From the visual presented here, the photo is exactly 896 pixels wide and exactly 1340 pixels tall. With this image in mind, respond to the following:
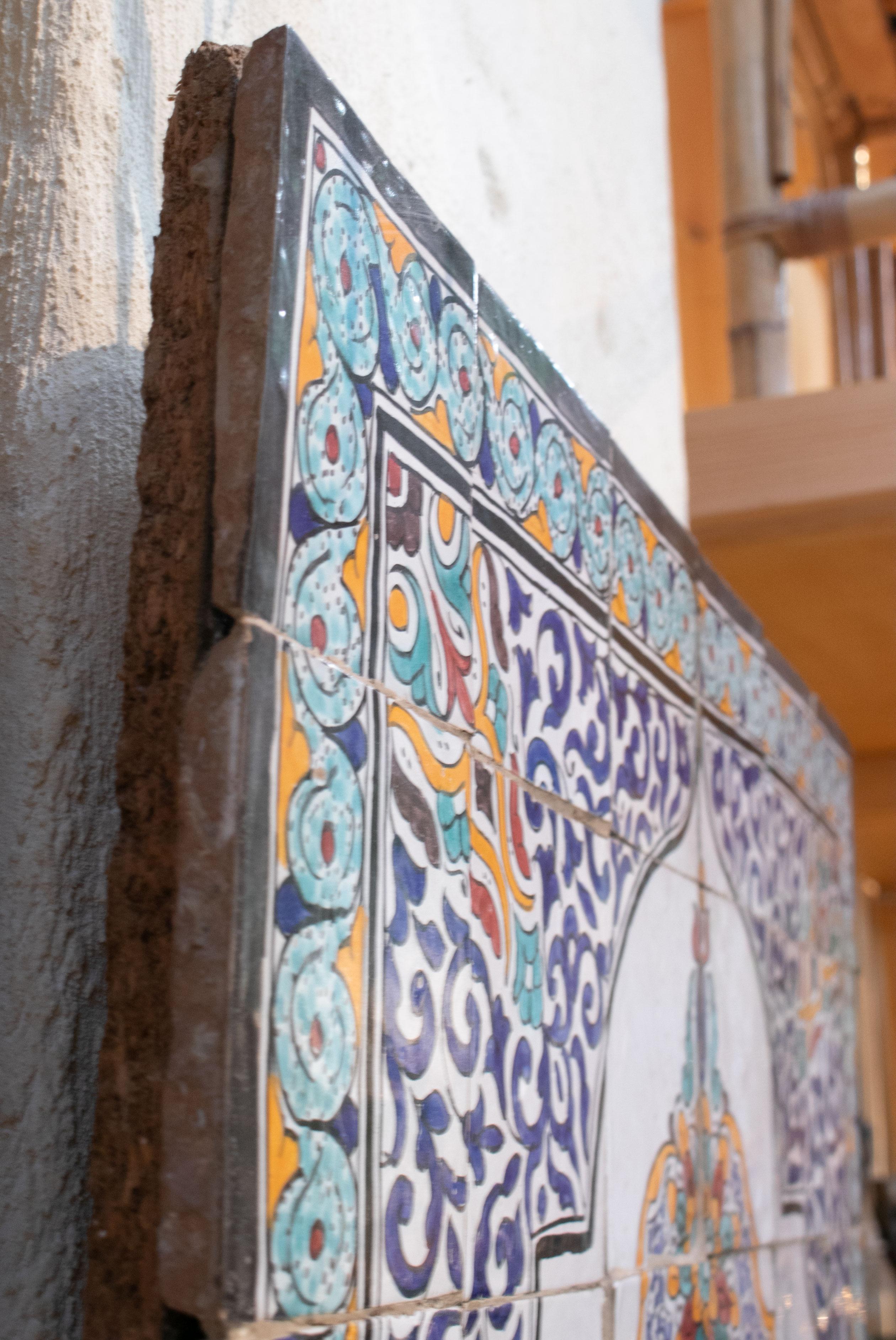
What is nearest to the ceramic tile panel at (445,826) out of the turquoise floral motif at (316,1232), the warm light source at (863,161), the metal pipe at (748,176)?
the turquoise floral motif at (316,1232)

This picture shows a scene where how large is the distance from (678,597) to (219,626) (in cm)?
54

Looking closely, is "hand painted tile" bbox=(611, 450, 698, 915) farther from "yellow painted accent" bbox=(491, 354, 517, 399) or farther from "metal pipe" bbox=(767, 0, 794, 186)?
"metal pipe" bbox=(767, 0, 794, 186)

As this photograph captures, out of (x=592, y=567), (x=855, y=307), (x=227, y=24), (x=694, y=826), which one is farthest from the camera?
(x=855, y=307)

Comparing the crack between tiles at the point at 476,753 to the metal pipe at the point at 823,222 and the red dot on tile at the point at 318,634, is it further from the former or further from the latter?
the metal pipe at the point at 823,222

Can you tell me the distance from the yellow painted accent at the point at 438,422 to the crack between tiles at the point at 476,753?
12 centimetres

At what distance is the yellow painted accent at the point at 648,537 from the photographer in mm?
907

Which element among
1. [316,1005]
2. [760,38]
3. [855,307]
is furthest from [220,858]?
[855,307]

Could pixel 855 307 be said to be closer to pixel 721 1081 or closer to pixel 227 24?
pixel 721 1081

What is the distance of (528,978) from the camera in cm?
65

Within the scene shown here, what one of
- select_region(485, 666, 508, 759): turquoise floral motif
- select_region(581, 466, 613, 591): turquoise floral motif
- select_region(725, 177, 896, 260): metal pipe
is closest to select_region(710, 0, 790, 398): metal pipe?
select_region(725, 177, 896, 260): metal pipe

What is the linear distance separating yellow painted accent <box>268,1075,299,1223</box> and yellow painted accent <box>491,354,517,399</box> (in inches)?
14.4

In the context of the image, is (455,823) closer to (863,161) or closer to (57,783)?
(57,783)

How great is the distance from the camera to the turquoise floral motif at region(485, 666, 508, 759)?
0.64 m

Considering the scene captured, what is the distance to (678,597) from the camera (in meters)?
0.96
